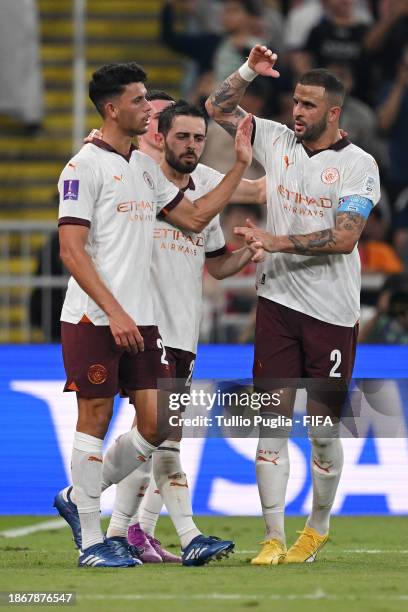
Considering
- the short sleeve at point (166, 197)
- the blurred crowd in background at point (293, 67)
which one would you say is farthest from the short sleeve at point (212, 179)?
the blurred crowd in background at point (293, 67)

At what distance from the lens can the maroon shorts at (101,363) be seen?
7.75m

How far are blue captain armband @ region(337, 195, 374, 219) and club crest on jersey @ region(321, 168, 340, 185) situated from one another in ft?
0.44

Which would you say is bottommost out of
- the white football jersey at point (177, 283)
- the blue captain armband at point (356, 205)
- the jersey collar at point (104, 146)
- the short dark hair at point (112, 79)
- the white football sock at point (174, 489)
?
the white football sock at point (174, 489)

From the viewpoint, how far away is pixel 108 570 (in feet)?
25.0

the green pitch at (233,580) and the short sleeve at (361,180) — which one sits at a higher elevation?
the short sleeve at (361,180)

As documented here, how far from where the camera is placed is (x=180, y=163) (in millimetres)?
8500

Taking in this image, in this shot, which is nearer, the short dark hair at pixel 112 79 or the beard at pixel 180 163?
the short dark hair at pixel 112 79

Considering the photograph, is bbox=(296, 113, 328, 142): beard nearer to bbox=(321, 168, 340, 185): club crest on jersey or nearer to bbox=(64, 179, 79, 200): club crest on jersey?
bbox=(321, 168, 340, 185): club crest on jersey

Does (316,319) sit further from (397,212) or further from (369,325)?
(397,212)

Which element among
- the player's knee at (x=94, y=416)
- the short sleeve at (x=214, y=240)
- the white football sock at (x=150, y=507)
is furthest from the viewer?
the white football sock at (x=150, y=507)

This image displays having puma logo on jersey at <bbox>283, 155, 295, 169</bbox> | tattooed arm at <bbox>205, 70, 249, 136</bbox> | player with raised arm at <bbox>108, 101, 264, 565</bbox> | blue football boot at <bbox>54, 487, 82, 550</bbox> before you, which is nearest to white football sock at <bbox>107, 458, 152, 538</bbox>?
player with raised arm at <bbox>108, 101, 264, 565</bbox>

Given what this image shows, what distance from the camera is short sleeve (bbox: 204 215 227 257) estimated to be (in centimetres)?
880

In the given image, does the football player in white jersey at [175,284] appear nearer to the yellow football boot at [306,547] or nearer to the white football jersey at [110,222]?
the white football jersey at [110,222]

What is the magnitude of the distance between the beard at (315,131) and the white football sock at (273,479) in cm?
156
